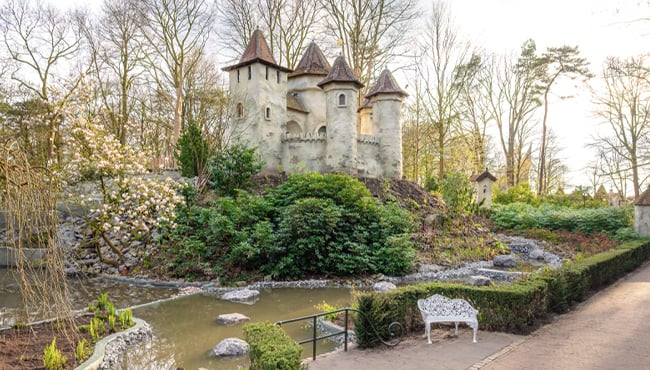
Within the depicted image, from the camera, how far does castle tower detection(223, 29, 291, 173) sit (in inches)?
819

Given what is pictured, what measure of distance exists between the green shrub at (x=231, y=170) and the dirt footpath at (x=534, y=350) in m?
12.4

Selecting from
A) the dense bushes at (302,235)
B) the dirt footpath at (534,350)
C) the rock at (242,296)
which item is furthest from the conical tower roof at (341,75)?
the dirt footpath at (534,350)

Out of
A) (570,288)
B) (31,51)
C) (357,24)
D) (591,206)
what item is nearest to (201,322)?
(570,288)

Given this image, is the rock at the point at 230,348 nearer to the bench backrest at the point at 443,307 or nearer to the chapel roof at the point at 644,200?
the bench backrest at the point at 443,307

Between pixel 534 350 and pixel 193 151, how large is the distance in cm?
1756

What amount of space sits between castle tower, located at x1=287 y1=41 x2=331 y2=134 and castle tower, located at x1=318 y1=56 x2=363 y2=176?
10.3 ft

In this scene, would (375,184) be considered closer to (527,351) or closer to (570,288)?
(570,288)

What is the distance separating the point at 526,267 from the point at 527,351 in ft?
35.1

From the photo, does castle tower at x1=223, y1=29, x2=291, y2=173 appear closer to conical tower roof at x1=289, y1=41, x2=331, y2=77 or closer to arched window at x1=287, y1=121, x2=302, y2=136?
arched window at x1=287, y1=121, x2=302, y2=136

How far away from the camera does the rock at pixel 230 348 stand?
7.00 m

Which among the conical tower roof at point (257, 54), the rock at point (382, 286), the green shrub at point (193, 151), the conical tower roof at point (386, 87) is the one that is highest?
the conical tower roof at point (257, 54)

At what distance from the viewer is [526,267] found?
51.8 feet

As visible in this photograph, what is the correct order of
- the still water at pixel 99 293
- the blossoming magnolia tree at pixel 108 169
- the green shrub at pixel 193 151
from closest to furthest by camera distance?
the still water at pixel 99 293 → the blossoming magnolia tree at pixel 108 169 → the green shrub at pixel 193 151

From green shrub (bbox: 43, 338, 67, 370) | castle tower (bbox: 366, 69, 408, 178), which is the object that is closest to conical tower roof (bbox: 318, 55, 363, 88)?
castle tower (bbox: 366, 69, 408, 178)
